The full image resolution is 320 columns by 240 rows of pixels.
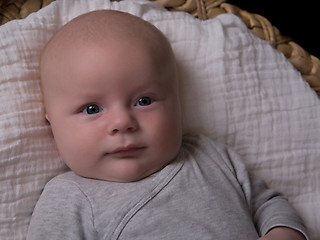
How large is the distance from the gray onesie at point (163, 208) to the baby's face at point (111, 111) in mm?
36

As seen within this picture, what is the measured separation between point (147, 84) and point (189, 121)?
0.26 meters

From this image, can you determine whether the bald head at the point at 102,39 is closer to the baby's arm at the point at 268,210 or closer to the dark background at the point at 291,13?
the baby's arm at the point at 268,210

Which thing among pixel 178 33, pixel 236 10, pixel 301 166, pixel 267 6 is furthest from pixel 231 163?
pixel 267 6

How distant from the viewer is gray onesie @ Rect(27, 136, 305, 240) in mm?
936

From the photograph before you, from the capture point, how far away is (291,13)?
1541 mm

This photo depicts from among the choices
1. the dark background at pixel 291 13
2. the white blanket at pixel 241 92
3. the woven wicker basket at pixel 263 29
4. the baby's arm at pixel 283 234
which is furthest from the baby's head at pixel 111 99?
the dark background at pixel 291 13

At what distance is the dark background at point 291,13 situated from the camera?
4.98ft

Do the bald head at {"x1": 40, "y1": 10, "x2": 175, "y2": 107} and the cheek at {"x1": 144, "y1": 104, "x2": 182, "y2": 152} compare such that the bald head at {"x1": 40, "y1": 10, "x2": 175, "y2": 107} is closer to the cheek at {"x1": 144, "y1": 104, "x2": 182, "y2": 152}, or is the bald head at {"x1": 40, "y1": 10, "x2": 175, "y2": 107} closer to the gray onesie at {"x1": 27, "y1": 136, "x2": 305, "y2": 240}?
the cheek at {"x1": 144, "y1": 104, "x2": 182, "y2": 152}

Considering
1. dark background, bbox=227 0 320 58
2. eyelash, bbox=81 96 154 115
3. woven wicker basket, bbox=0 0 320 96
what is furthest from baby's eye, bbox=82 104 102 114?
dark background, bbox=227 0 320 58

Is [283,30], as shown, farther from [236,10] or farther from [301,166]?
[301,166]

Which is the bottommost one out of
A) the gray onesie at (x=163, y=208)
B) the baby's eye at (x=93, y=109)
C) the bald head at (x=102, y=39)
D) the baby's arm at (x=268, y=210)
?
the baby's arm at (x=268, y=210)

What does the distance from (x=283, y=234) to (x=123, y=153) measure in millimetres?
362

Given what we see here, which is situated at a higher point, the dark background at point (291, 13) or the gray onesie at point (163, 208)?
the dark background at point (291, 13)

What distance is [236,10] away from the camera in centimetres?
139
